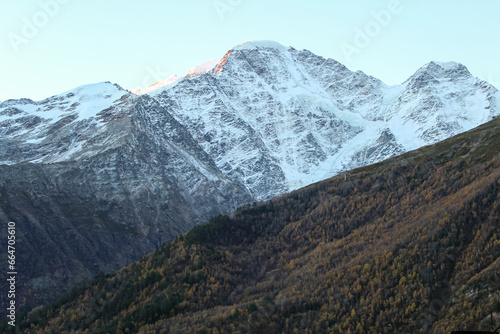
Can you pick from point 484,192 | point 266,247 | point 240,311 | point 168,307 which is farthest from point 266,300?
point 484,192

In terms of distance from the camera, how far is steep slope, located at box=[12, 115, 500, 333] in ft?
319

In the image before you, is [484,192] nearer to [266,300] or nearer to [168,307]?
[266,300]

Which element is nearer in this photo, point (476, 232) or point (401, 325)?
point (401, 325)

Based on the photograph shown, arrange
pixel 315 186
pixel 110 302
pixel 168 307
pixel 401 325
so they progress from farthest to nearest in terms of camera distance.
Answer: pixel 315 186 < pixel 110 302 < pixel 168 307 < pixel 401 325

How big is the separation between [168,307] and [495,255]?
69.0 metres

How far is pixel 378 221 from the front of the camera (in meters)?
137

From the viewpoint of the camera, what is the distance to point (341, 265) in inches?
4688

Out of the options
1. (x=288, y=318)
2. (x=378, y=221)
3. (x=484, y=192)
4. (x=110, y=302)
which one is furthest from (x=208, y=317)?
(x=484, y=192)

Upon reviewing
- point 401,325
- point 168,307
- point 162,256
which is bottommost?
point 401,325

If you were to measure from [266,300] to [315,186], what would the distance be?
67.4m

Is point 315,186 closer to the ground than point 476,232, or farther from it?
farther from it

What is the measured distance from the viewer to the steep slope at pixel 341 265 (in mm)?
97250

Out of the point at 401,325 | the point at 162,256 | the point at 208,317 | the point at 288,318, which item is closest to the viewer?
the point at 401,325

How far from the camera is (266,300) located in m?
113
